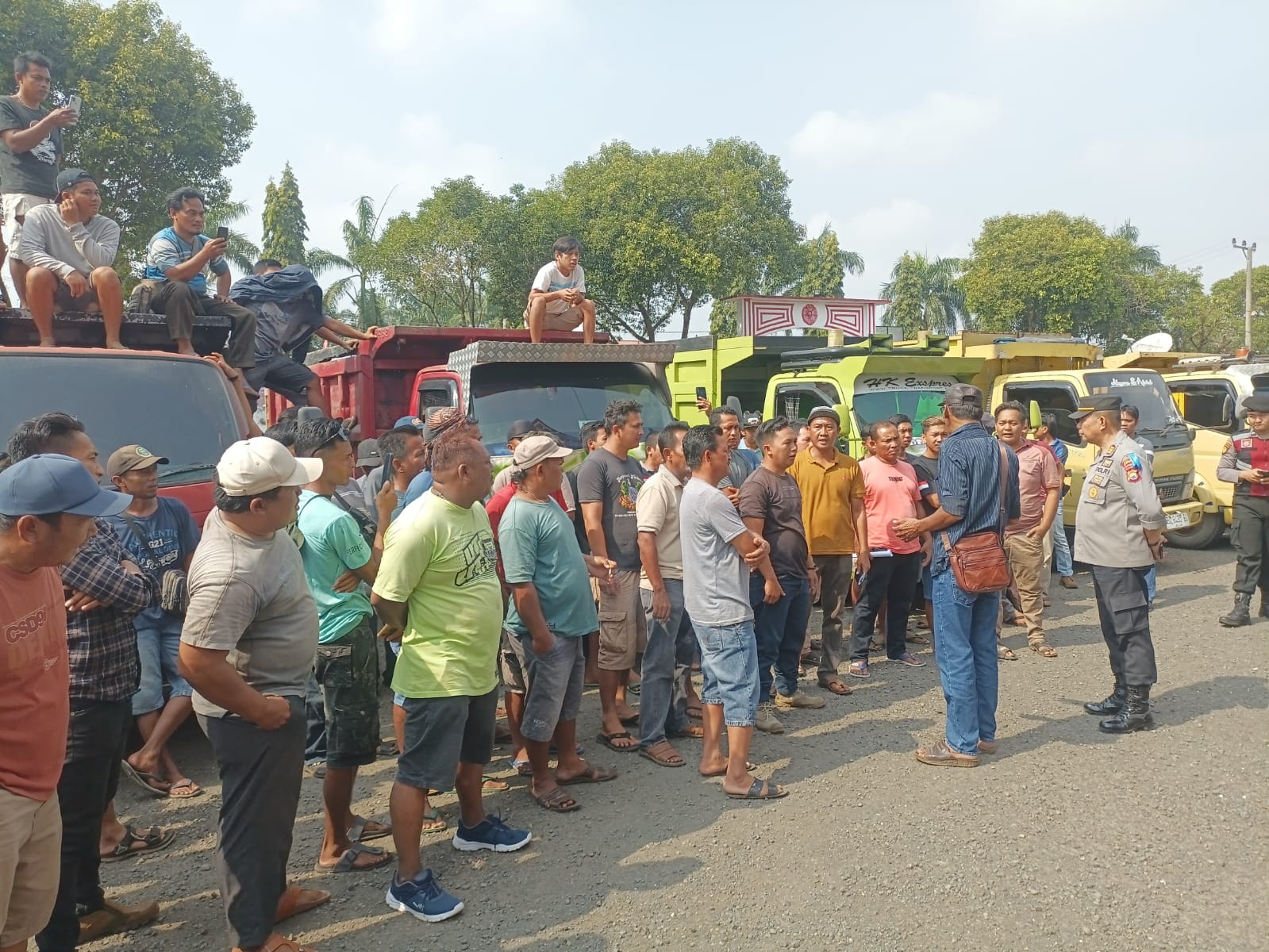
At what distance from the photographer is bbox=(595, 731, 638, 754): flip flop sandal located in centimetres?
498

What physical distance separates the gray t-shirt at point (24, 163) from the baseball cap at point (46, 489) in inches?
201

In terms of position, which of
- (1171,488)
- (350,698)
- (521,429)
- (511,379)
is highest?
(511,379)

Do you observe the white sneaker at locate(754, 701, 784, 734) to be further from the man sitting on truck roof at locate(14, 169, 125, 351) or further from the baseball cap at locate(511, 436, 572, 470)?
the man sitting on truck roof at locate(14, 169, 125, 351)

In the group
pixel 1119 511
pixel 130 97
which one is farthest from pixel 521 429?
pixel 130 97

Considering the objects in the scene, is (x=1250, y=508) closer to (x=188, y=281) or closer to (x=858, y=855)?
(x=858, y=855)

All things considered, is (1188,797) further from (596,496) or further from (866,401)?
(866,401)

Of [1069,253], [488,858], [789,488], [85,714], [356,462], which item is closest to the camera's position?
[85,714]

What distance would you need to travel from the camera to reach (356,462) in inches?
266

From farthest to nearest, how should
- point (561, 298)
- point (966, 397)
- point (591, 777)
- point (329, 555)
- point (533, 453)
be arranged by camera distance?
1. point (561, 298)
2. point (966, 397)
3. point (591, 777)
4. point (533, 453)
5. point (329, 555)

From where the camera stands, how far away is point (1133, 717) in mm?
4949

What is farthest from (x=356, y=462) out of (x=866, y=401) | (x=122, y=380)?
(x=866, y=401)

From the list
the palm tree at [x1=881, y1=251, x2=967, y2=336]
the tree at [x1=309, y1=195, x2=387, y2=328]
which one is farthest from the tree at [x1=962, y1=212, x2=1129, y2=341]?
the tree at [x1=309, y1=195, x2=387, y2=328]

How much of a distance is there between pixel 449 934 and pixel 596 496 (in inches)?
97.1

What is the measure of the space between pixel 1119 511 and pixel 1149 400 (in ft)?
19.6
